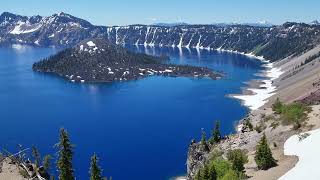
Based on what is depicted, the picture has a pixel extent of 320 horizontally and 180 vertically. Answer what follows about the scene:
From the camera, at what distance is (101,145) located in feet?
481

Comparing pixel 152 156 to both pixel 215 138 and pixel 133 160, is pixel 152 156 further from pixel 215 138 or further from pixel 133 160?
pixel 215 138

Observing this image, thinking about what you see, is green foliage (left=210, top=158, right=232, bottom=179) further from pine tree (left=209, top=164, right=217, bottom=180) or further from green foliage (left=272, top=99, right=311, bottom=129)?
green foliage (left=272, top=99, right=311, bottom=129)

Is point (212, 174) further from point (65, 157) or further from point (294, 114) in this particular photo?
point (294, 114)

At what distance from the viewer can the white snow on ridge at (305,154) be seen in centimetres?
5259

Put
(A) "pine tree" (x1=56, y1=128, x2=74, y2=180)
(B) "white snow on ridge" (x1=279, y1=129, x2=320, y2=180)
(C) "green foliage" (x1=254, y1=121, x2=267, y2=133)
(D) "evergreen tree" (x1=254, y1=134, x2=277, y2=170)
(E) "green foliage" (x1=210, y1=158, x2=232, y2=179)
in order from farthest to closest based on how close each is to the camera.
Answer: (C) "green foliage" (x1=254, y1=121, x2=267, y2=133) < (E) "green foliage" (x1=210, y1=158, x2=232, y2=179) < (D) "evergreen tree" (x1=254, y1=134, x2=277, y2=170) < (A) "pine tree" (x1=56, y1=128, x2=74, y2=180) < (B) "white snow on ridge" (x1=279, y1=129, x2=320, y2=180)

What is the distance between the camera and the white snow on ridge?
52.6m

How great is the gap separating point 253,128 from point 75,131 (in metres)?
87.5

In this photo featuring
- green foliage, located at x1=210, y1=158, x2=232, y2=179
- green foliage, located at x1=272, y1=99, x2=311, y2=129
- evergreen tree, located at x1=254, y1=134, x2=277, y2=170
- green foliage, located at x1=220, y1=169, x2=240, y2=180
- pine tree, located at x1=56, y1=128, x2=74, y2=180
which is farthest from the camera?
green foliage, located at x1=272, y1=99, x2=311, y2=129

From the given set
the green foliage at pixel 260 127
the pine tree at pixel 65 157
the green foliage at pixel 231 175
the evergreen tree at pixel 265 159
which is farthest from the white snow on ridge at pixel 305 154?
the pine tree at pixel 65 157

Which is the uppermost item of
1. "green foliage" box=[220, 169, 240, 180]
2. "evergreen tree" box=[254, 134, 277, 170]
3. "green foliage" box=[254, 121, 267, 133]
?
"evergreen tree" box=[254, 134, 277, 170]

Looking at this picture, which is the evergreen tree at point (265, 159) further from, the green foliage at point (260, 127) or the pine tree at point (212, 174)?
the green foliage at point (260, 127)

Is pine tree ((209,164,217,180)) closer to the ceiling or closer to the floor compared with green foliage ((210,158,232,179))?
closer to the ceiling

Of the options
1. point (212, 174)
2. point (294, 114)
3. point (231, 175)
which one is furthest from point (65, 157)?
point (294, 114)

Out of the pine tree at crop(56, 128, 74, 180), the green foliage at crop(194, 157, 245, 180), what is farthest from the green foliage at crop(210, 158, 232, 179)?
the pine tree at crop(56, 128, 74, 180)
